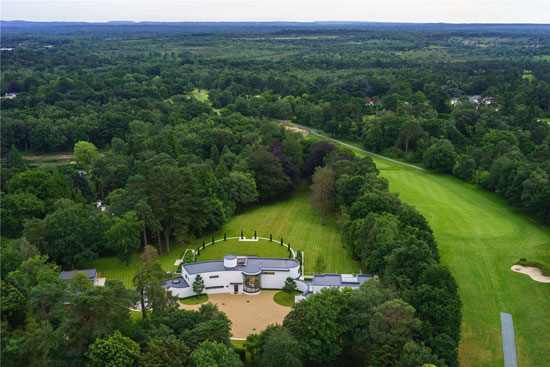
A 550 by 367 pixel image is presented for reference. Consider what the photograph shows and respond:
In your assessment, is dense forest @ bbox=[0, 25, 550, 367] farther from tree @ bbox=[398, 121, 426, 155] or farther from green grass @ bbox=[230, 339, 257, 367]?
green grass @ bbox=[230, 339, 257, 367]

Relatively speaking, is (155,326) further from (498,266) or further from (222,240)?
(498,266)

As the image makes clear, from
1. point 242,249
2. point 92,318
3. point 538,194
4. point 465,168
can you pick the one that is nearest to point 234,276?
point 242,249

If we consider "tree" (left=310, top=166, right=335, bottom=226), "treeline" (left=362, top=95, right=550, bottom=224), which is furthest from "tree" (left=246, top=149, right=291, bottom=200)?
"treeline" (left=362, top=95, right=550, bottom=224)

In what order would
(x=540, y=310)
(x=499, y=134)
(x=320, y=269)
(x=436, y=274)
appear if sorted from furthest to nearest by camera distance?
1. (x=499, y=134)
2. (x=320, y=269)
3. (x=540, y=310)
4. (x=436, y=274)

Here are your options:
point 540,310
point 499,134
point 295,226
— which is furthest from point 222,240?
point 499,134

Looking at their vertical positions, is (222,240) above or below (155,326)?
below
